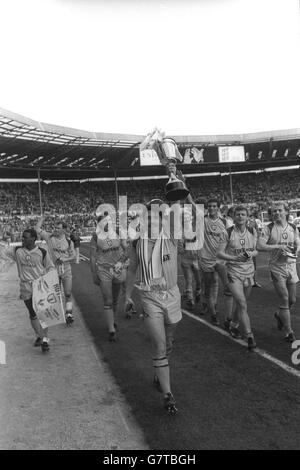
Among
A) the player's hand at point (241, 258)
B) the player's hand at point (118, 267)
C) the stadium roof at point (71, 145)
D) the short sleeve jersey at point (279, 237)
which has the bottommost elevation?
the player's hand at point (118, 267)

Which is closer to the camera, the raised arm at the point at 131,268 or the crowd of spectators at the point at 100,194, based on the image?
the raised arm at the point at 131,268

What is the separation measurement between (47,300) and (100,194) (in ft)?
142

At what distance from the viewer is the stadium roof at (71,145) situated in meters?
30.8

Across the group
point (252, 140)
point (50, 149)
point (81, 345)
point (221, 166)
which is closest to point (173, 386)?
point (81, 345)

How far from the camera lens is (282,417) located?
→ 381 cm

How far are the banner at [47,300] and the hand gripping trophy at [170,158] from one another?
A: 112 inches

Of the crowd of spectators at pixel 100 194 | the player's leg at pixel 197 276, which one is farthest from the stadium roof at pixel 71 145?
the player's leg at pixel 197 276

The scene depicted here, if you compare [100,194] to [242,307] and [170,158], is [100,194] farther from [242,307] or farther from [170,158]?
[170,158]

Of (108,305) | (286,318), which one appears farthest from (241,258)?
(108,305)

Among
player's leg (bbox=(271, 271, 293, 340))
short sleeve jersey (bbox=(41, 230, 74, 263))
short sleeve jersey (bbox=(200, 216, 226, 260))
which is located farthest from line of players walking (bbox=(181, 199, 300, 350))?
short sleeve jersey (bbox=(41, 230, 74, 263))

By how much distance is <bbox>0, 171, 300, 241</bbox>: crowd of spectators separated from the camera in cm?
4138

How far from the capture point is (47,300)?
245 inches

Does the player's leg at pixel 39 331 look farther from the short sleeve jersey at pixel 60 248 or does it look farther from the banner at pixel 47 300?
the short sleeve jersey at pixel 60 248

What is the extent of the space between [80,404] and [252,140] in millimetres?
42690
